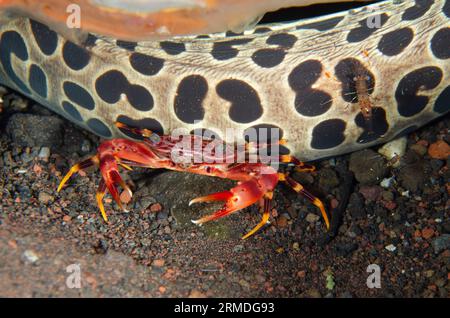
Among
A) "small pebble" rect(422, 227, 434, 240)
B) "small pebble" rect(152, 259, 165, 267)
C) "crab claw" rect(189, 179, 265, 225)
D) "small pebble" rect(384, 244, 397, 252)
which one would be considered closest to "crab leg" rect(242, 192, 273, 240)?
"crab claw" rect(189, 179, 265, 225)

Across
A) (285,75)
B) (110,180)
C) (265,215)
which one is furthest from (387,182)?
(110,180)

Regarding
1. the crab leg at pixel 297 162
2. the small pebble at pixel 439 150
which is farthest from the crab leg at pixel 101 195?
the small pebble at pixel 439 150

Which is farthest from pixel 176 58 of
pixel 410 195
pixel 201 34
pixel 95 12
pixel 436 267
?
pixel 436 267

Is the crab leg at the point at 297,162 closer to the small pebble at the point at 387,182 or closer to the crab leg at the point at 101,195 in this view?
the small pebble at the point at 387,182

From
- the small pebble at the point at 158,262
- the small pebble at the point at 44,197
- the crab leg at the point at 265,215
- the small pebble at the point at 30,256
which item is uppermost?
the small pebble at the point at 44,197

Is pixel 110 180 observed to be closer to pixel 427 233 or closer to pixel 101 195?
pixel 101 195

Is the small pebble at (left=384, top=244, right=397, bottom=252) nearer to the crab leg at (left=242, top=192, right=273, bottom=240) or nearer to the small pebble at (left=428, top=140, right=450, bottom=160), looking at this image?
the crab leg at (left=242, top=192, right=273, bottom=240)

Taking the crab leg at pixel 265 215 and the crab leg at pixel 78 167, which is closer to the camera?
the crab leg at pixel 265 215
